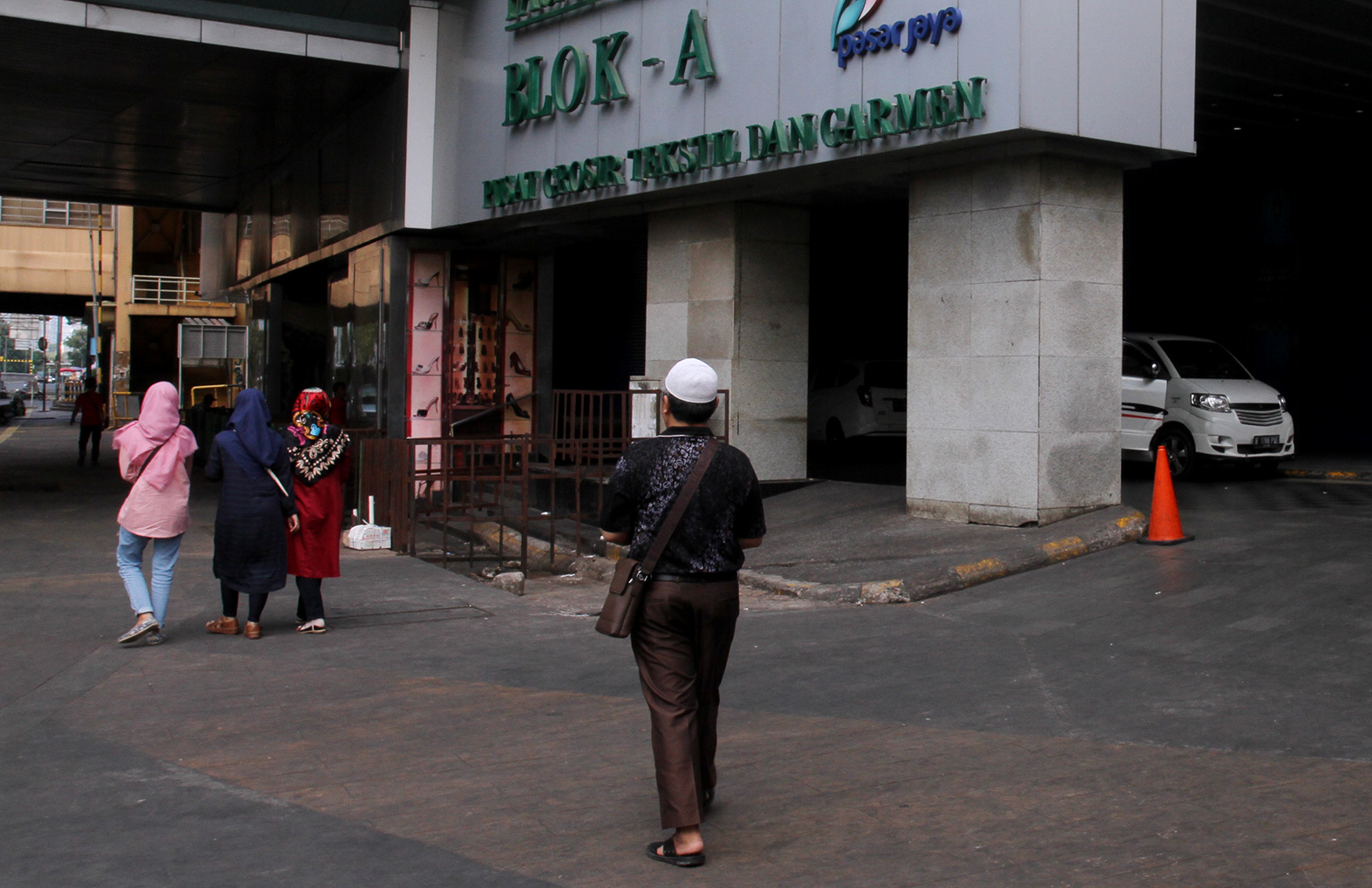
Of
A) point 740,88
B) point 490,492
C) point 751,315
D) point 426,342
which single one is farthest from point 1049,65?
point 426,342

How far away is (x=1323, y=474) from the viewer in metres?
17.4

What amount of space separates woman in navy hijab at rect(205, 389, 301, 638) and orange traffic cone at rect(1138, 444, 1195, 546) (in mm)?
7160

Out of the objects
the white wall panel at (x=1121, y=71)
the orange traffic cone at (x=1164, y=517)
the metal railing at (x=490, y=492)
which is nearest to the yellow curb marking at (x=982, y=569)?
the orange traffic cone at (x=1164, y=517)

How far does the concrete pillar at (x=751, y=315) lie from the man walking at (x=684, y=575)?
33.1 ft

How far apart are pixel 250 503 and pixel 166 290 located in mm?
45407

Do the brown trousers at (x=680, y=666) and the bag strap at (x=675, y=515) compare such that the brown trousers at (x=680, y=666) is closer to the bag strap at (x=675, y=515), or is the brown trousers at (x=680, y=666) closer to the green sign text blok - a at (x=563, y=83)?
the bag strap at (x=675, y=515)

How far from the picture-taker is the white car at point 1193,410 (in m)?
16.2

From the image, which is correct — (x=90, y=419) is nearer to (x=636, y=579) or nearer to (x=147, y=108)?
(x=147, y=108)

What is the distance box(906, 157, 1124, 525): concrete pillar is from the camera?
39.5 ft

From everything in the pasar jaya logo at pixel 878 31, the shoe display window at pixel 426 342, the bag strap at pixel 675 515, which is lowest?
the bag strap at pixel 675 515

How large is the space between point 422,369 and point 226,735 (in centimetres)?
1434

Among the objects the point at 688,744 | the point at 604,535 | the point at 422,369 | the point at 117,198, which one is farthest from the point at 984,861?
the point at 117,198

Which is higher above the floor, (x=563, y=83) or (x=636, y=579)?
(x=563, y=83)

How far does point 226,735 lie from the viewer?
6.55 m
